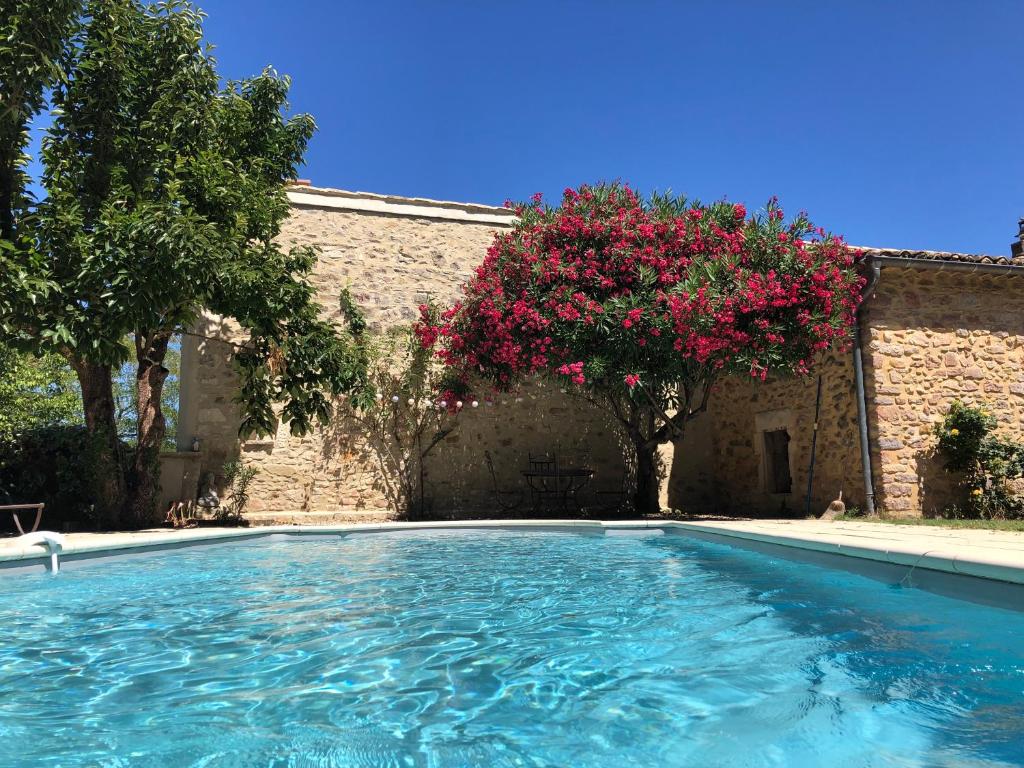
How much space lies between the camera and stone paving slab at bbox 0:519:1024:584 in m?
3.82

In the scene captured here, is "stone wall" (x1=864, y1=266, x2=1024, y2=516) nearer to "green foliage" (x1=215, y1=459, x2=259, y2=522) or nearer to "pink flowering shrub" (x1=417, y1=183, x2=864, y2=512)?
"pink flowering shrub" (x1=417, y1=183, x2=864, y2=512)

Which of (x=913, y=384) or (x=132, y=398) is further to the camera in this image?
(x=132, y=398)

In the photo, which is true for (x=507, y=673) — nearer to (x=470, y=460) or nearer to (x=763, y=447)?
(x=470, y=460)

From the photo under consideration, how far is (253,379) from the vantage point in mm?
9094

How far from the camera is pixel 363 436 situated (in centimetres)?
1080

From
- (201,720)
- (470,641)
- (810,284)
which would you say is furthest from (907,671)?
(810,284)

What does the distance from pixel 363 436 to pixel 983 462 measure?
30.0ft

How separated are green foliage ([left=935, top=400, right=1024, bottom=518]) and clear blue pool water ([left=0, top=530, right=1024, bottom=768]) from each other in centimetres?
533

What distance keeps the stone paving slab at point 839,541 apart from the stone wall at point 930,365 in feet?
6.25

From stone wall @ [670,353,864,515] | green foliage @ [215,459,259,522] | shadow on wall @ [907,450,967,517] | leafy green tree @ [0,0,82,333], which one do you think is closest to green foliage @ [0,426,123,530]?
green foliage @ [215,459,259,522]

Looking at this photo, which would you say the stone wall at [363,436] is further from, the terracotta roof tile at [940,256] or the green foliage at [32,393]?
the terracotta roof tile at [940,256]

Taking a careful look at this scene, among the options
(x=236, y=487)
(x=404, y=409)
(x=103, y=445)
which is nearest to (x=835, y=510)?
(x=404, y=409)

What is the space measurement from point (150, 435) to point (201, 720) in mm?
7713

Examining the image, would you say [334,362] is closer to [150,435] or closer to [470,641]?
[150,435]
